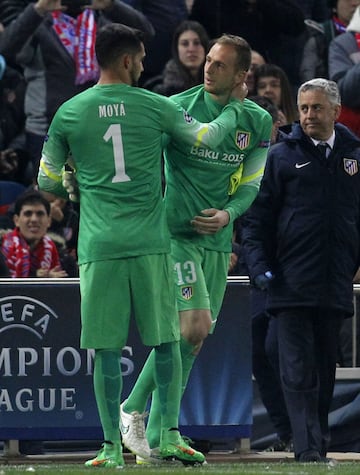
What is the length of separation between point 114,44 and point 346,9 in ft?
24.6

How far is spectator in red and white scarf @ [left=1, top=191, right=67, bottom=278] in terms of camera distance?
11984 mm

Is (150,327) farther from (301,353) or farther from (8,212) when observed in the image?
(8,212)

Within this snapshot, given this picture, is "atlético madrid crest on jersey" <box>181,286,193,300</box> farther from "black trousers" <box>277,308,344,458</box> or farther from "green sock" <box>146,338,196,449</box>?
"black trousers" <box>277,308,344,458</box>

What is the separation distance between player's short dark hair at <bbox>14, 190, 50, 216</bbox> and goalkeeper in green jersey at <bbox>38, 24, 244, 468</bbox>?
3.99 meters

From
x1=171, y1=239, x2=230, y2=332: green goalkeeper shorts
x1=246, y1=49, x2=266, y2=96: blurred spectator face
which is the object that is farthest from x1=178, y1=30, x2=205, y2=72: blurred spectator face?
x1=171, y1=239, x2=230, y2=332: green goalkeeper shorts

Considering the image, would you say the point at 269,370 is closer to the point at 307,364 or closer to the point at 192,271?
the point at 307,364

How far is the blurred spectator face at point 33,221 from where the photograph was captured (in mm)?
12234

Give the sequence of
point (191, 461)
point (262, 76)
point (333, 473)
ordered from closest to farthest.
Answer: point (333, 473), point (191, 461), point (262, 76)

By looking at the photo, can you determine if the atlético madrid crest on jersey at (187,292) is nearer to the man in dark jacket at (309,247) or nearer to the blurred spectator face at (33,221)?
the man in dark jacket at (309,247)

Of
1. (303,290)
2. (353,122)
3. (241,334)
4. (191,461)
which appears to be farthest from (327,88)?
(353,122)

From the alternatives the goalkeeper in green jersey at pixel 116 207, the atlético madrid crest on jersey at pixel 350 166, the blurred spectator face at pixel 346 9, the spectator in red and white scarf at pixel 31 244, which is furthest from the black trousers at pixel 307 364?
the blurred spectator face at pixel 346 9

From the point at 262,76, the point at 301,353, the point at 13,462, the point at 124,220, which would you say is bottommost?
the point at 13,462

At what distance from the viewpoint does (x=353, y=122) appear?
44.8 feet

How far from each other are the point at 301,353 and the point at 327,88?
178cm
